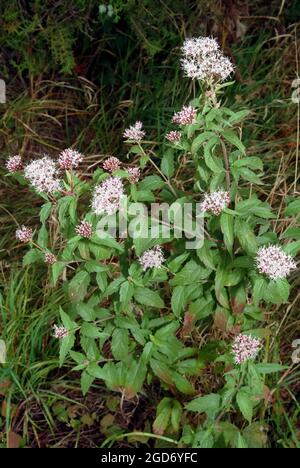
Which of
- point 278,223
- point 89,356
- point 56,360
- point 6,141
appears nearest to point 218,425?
point 89,356

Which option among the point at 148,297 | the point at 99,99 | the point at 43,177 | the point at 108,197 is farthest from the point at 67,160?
the point at 99,99

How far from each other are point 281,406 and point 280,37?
207 centimetres

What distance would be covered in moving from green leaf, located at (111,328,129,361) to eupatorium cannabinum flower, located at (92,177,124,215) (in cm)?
50

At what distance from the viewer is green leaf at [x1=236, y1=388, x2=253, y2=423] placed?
2.16 metres

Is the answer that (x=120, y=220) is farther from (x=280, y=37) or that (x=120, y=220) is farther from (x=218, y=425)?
(x=280, y=37)

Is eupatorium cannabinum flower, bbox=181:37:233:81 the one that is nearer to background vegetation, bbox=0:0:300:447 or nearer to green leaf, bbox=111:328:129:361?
green leaf, bbox=111:328:129:361

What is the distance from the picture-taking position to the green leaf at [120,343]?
92.5 inches

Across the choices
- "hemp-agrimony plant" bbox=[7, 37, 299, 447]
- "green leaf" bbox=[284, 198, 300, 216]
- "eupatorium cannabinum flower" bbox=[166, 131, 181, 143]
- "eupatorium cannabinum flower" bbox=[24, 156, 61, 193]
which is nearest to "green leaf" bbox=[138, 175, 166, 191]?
"hemp-agrimony plant" bbox=[7, 37, 299, 447]

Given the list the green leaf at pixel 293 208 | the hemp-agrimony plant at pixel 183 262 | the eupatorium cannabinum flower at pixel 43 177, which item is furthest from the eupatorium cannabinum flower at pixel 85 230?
the green leaf at pixel 293 208

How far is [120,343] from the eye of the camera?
2.35 m

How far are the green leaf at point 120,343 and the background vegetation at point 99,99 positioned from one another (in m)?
0.44

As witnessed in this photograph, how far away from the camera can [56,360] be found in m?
2.71

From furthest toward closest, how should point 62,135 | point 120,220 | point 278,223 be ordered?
point 62,135
point 278,223
point 120,220

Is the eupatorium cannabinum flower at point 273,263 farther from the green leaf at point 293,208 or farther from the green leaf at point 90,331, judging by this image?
the green leaf at point 90,331
